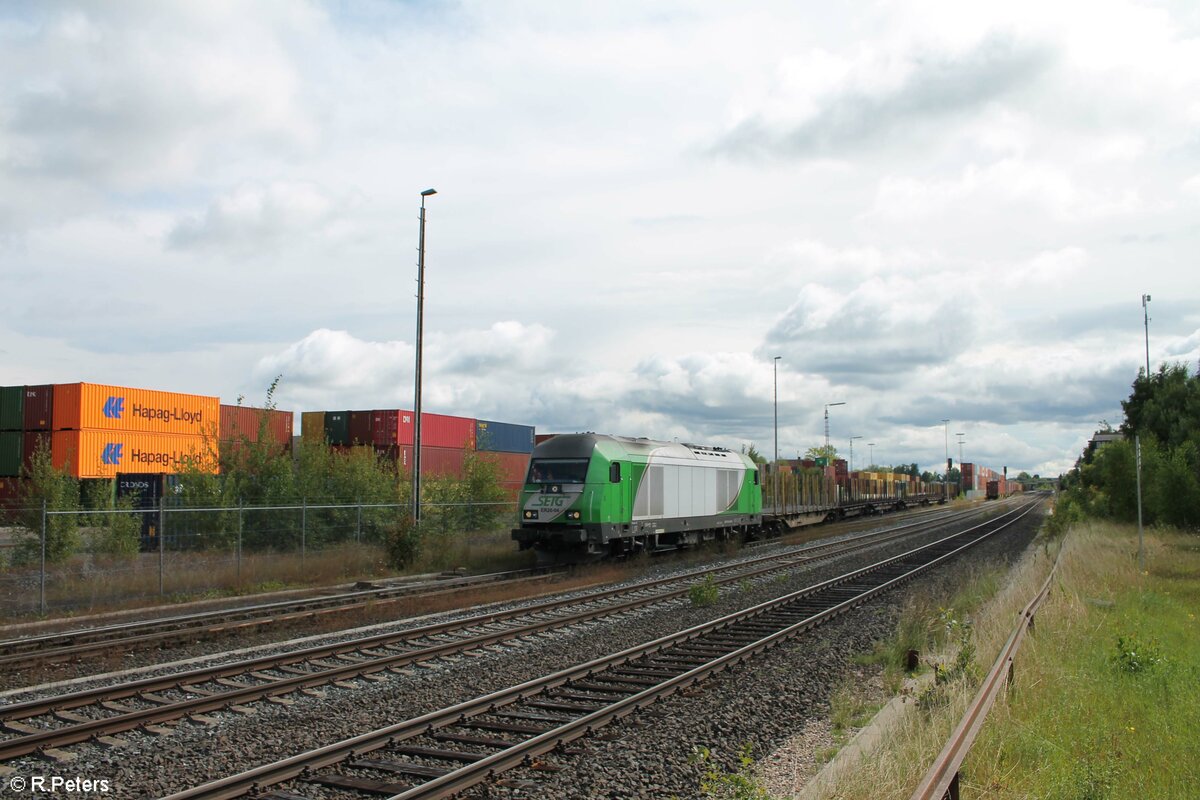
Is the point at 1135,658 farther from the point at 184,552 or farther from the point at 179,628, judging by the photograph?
the point at 184,552

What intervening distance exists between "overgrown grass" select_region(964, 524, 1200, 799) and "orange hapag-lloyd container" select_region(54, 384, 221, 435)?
109 feet

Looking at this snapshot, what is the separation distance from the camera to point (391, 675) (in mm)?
10320

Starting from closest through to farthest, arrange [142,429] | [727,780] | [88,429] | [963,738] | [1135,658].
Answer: [963,738] → [727,780] → [1135,658] → [88,429] → [142,429]

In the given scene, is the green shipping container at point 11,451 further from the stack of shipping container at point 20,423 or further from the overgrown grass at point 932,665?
the overgrown grass at point 932,665

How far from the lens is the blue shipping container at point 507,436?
54.1 m

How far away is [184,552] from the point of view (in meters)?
19.8

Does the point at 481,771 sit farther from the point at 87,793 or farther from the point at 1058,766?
the point at 1058,766

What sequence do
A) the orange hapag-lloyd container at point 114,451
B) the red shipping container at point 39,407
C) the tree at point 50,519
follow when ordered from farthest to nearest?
1. the red shipping container at point 39,407
2. the orange hapag-lloyd container at point 114,451
3. the tree at point 50,519

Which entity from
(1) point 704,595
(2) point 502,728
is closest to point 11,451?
(1) point 704,595

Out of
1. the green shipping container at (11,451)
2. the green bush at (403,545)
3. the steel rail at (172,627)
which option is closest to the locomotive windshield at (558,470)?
the green bush at (403,545)

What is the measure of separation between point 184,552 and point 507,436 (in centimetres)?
3729

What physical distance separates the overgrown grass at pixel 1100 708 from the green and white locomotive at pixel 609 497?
10117 mm

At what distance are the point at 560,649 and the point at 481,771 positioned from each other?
520 centimetres

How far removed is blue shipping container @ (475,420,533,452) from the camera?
54.1 meters
